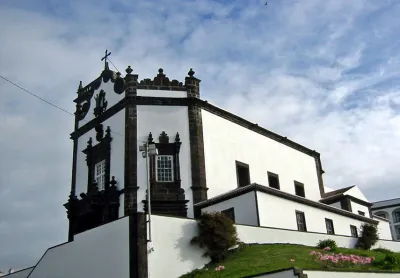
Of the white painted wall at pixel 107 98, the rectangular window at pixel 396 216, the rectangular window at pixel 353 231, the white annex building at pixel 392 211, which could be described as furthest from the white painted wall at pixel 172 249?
the rectangular window at pixel 396 216

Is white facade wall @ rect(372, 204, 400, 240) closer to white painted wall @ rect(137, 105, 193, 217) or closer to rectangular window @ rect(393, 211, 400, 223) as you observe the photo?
rectangular window @ rect(393, 211, 400, 223)

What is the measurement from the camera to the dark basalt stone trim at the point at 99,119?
1228 inches

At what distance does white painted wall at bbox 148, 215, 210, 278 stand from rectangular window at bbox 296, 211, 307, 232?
28.3ft

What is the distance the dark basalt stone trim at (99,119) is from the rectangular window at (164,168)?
4100mm

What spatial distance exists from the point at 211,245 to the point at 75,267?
6615 millimetres

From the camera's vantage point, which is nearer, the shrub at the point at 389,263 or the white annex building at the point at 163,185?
the shrub at the point at 389,263

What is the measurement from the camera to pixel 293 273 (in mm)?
17469

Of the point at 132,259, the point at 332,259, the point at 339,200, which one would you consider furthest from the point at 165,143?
the point at 339,200

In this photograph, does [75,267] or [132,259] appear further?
[75,267]

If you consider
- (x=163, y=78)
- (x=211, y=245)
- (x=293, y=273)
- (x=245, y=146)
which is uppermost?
(x=163, y=78)

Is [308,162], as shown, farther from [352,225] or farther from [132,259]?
[132,259]

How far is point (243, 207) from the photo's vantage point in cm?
2756

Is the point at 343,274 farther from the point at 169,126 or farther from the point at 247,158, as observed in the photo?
the point at 247,158

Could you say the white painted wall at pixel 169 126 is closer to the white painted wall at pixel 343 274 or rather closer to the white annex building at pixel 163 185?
the white annex building at pixel 163 185
